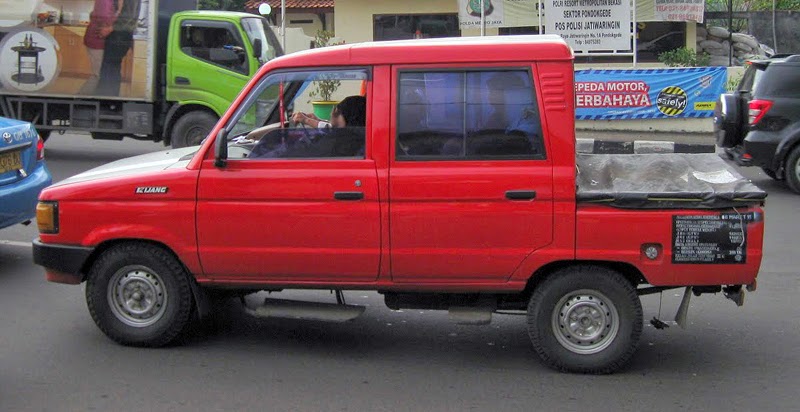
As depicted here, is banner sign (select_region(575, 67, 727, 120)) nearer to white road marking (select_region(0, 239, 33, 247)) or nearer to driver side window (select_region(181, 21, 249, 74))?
driver side window (select_region(181, 21, 249, 74))

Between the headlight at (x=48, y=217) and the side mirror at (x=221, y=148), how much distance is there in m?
1.10

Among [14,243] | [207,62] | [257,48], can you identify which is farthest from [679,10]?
[14,243]

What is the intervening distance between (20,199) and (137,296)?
8.95ft

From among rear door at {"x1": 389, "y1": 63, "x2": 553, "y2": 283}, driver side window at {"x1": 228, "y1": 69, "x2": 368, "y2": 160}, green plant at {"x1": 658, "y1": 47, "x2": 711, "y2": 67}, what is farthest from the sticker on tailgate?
green plant at {"x1": 658, "y1": 47, "x2": 711, "y2": 67}

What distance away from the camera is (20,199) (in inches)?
321

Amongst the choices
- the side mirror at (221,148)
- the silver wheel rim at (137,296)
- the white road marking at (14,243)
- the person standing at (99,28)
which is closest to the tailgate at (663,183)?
the side mirror at (221,148)

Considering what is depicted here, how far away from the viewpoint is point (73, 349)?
6109mm

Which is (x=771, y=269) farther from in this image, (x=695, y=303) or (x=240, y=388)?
(x=240, y=388)

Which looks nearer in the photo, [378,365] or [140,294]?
[378,365]

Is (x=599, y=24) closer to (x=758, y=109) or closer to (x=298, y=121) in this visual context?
(x=758, y=109)

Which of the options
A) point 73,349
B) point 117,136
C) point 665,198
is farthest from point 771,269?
point 117,136

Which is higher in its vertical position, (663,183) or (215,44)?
(215,44)

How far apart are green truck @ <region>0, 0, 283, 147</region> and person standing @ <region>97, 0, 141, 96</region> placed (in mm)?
15

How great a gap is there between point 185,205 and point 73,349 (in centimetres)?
126
